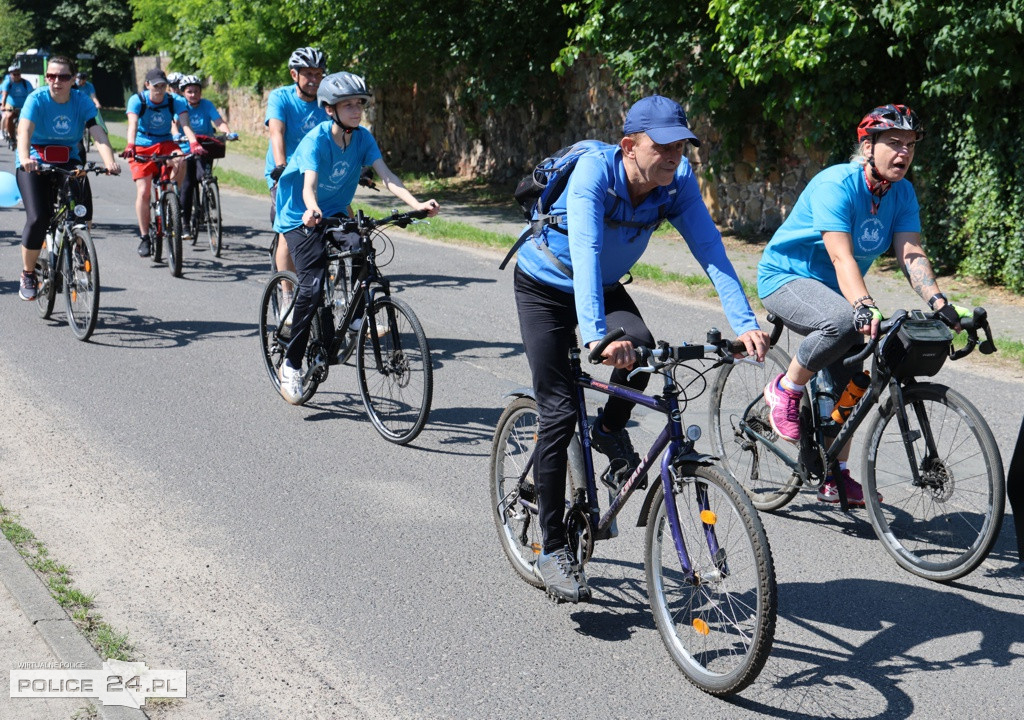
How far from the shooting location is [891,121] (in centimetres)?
498

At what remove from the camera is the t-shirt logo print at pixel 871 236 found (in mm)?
5262

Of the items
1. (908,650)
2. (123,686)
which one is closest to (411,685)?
(123,686)

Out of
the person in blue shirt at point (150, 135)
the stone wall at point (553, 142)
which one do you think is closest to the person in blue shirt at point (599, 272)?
the person in blue shirt at point (150, 135)

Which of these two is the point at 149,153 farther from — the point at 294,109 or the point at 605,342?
the point at 605,342

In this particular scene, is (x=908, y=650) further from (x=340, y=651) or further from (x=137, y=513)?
(x=137, y=513)

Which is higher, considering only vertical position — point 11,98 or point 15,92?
point 15,92

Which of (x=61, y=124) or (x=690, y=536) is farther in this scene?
(x=61, y=124)

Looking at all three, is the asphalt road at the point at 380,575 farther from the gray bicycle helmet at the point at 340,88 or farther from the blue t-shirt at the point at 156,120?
the blue t-shirt at the point at 156,120

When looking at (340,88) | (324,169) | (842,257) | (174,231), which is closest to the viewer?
(842,257)

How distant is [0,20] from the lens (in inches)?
2037

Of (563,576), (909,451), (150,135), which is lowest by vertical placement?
(563,576)

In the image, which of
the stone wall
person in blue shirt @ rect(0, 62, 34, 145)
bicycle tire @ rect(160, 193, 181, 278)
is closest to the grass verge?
bicycle tire @ rect(160, 193, 181, 278)

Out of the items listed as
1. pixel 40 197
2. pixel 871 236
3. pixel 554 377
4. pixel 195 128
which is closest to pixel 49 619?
pixel 554 377

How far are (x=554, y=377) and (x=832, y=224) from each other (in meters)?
1.52
